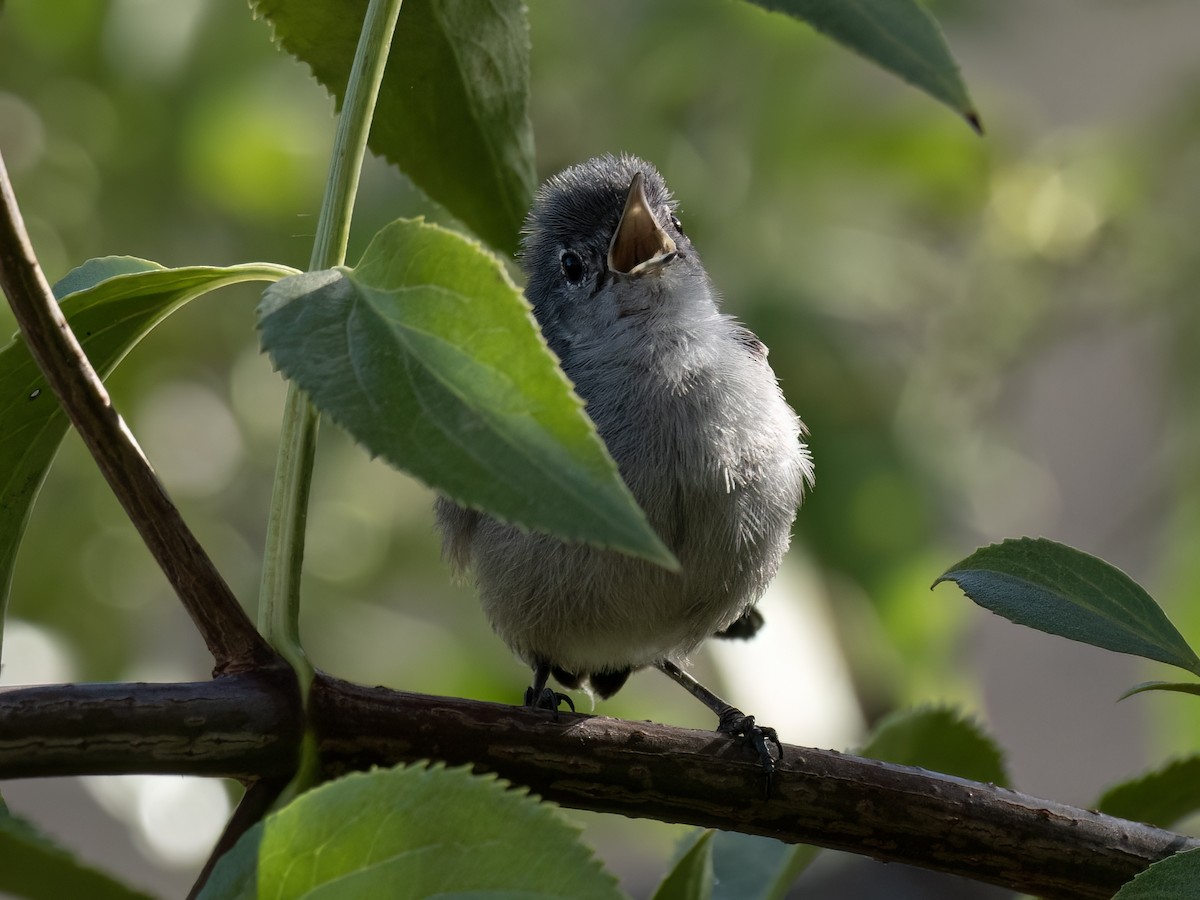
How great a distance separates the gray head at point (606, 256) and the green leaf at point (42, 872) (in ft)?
3.07

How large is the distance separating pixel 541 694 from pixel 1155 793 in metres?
0.66

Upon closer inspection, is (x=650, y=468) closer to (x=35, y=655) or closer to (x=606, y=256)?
(x=606, y=256)

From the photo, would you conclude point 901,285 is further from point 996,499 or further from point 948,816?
point 948,816

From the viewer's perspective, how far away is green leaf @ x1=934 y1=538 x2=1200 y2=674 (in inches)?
27.8

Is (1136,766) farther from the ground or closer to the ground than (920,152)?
closer to the ground

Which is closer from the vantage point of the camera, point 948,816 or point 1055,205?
point 948,816

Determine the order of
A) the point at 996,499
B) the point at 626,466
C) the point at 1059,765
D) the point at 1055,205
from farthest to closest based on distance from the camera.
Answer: the point at 1059,765 < the point at 996,499 < the point at 1055,205 < the point at 626,466

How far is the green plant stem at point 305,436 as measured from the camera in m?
0.70

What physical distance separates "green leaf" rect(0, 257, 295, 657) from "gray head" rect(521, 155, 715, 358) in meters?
0.76

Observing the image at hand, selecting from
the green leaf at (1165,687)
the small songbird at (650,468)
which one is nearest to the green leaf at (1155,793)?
the green leaf at (1165,687)

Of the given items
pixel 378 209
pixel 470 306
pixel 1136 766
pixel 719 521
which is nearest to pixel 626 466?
pixel 719 521

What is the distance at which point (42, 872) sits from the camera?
1.90 ft

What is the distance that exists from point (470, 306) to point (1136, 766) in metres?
4.04

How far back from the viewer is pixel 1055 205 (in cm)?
191
